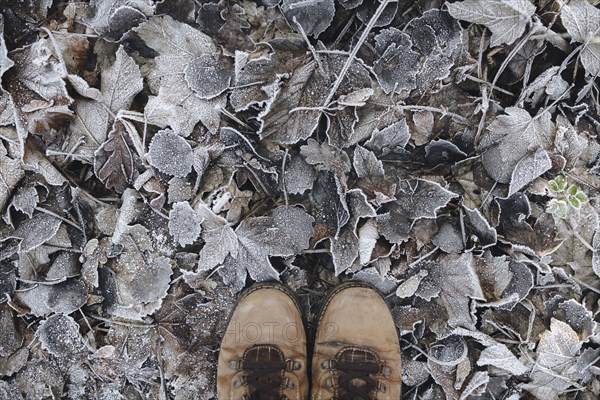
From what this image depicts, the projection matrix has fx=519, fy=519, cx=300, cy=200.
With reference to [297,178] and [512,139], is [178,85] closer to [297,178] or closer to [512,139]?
[297,178]

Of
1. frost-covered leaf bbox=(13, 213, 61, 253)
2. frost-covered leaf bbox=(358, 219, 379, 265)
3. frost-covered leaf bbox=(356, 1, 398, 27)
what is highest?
frost-covered leaf bbox=(356, 1, 398, 27)

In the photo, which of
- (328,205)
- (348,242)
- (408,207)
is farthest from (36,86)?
(408,207)

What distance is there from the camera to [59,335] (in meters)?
1.70

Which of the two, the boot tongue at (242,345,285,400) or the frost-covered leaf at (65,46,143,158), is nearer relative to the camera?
the frost-covered leaf at (65,46,143,158)

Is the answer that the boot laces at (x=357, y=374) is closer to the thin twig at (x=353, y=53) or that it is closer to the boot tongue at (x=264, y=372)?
the boot tongue at (x=264, y=372)

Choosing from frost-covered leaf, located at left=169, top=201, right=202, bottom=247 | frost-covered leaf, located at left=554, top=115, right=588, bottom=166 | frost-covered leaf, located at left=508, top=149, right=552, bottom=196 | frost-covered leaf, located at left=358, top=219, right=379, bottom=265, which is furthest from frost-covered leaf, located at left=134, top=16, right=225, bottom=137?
frost-covered leaf, located at left=554, top=115, right=588, bottom=166

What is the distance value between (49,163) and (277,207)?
0.75 m

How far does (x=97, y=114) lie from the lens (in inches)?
65.7

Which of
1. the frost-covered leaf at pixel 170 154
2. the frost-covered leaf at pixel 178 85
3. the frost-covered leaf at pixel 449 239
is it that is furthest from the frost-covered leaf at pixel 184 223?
the frost-covered leaf at pixel 449 239

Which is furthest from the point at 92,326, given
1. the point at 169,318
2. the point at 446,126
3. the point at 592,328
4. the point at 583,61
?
the point at 583,61

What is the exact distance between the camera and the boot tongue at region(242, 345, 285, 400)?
1.75m

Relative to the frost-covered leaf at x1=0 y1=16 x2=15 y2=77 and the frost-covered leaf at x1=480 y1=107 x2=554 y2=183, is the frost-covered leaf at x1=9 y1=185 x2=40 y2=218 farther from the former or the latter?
the frost-covered leaf at x1=480 y1=107 x2=554 y2=183

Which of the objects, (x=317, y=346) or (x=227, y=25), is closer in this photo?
(x=227, y=25)

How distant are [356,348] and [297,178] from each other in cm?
62
